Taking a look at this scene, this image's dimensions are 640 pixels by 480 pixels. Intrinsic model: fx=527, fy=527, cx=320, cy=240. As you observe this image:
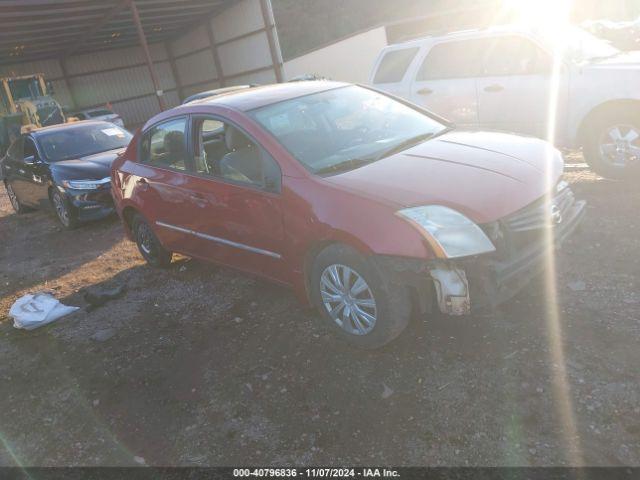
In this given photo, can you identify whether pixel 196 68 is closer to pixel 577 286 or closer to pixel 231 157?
pixel 231 157

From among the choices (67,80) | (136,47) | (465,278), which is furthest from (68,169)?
(136,47)

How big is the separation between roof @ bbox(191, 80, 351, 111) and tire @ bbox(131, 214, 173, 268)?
1.58 meters

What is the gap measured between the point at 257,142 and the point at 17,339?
2.89m

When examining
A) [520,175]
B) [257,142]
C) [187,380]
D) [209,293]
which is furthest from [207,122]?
[520,175]

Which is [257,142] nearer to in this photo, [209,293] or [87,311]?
[209,293]

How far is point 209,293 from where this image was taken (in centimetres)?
487

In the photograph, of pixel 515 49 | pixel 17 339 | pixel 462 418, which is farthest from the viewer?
pixel 515 49

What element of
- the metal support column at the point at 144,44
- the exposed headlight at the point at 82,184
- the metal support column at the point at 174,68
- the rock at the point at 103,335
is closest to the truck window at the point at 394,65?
the exposed headlight at the point at 82,184

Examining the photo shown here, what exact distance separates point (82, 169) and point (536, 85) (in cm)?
A: 648

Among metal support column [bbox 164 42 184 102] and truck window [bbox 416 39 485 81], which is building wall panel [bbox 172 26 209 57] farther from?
truck window [bbox 416 39 485 81]

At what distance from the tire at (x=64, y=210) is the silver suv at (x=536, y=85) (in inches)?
202

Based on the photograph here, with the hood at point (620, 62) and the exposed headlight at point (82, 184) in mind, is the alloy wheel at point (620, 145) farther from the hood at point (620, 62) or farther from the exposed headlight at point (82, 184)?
the exposed headlight at point (82, 184)

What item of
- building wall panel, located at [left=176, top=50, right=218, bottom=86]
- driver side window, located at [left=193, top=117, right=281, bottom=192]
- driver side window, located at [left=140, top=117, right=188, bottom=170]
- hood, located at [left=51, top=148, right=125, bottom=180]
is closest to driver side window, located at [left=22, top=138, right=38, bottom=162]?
hood, located at [left=51, top=148, right=125, bottom=180]

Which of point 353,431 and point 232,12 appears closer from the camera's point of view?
point 353,431
